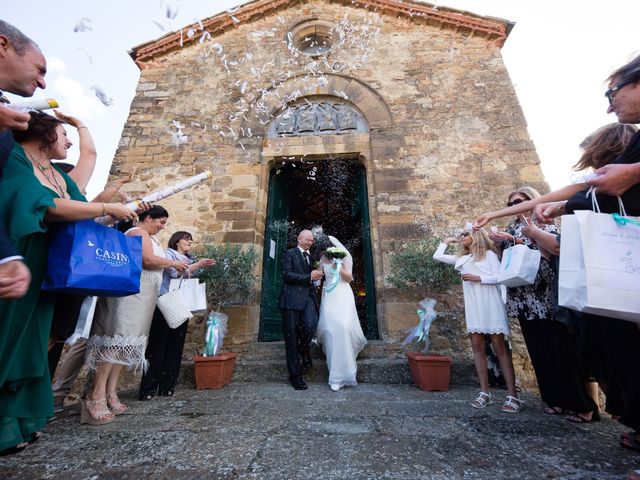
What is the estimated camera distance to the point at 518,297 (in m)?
2.83

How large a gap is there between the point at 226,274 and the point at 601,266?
156 inches

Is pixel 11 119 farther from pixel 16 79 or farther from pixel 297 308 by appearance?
pixel 297 308

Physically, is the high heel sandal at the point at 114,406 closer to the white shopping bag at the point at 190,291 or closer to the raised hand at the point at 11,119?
the white shopping bag at the point at 190,291

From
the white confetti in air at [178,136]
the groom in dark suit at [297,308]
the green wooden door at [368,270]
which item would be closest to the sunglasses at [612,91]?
the groom in dark suit at [297,308]

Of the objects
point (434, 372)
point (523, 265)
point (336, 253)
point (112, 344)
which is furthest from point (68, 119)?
point (434, 372)

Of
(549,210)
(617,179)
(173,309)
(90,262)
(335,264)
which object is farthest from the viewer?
(335,264)

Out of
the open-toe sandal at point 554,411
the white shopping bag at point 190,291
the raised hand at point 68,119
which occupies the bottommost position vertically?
the open-toe sandal at point 554,411

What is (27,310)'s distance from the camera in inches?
59.0

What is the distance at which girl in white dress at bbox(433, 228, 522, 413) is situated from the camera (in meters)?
2.89

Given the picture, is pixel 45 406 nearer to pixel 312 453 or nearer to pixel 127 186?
pixel 312 453

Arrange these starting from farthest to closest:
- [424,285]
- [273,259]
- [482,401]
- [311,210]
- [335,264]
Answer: [311,210] < [273,259] < [424,285] < [335,264] < [482,401]

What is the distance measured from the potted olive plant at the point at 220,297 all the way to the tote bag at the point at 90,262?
2070mm

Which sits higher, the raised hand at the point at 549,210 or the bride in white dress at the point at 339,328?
the raised hand at the point at 549,210

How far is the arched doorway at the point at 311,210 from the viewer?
5.27m
